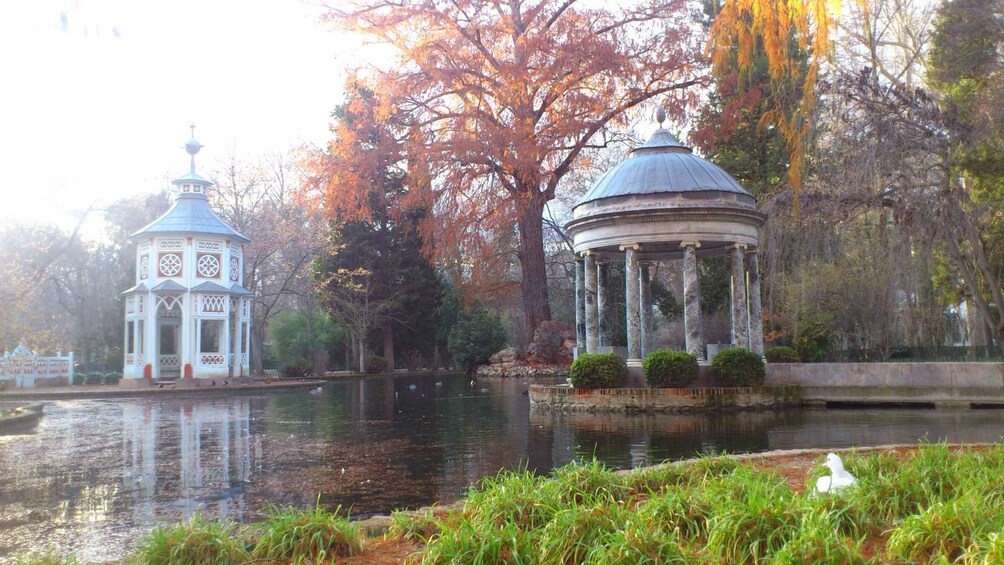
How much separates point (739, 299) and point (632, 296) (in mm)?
2716

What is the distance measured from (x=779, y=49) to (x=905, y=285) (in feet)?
35.8

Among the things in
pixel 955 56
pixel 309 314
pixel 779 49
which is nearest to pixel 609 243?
pixel 955 56

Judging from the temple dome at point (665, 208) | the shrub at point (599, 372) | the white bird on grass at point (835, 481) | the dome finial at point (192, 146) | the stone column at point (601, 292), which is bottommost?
the white bird on grass at point (835, 481)

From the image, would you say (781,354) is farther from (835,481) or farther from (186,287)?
(186,287)

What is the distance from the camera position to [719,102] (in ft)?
104

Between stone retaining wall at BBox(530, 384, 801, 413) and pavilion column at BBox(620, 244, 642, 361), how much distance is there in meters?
1.86

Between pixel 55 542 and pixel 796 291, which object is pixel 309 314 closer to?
pixel 796 291

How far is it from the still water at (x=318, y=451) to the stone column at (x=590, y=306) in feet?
8.63

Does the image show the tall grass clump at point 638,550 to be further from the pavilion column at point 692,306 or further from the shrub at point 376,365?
the shrub at point 376,365

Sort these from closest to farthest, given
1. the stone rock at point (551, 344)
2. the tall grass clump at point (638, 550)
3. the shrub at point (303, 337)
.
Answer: the tall grass clump at point (638, 550) → the stone rock at point (551, 344) → the shrub at point (303, 337)

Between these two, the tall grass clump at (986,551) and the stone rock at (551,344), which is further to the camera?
the stone rock at (551,344)

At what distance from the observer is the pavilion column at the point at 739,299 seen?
1869cm

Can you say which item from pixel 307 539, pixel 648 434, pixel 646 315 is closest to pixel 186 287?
Answer: pixel 646 315

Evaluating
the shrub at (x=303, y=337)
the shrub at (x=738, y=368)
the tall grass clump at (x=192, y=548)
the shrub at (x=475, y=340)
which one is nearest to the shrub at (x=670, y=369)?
the shrub at (x=738, y=368)
